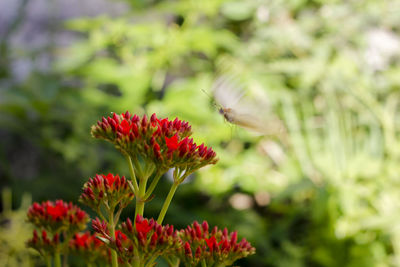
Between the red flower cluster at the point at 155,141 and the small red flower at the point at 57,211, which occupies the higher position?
the red flower cluster at the point at 155,141

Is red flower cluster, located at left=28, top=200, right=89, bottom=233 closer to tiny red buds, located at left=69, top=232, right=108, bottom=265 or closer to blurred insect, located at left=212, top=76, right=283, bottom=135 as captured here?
tiny red buds, located at left=69, top=232, right=108, bottom=265

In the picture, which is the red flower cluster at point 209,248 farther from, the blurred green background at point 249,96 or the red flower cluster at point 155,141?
the blurred green background at point 249,96

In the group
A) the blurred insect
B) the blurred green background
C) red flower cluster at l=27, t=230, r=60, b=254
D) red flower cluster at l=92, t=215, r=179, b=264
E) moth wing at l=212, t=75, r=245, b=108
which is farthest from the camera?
the blurred green background

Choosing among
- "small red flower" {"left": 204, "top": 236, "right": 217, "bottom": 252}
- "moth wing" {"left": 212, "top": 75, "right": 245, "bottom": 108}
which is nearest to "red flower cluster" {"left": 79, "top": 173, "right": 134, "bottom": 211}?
"small red flower" {"left": 204, "top": 236, "right": 217, "bottom": 252}

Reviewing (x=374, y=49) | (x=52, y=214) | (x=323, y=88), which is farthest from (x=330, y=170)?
(x=52, y=214)

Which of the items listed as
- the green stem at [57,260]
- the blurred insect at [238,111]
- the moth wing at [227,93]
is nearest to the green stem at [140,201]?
the green stem at [57,260]

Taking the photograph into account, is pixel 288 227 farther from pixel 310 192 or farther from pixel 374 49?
pixel 374 49
